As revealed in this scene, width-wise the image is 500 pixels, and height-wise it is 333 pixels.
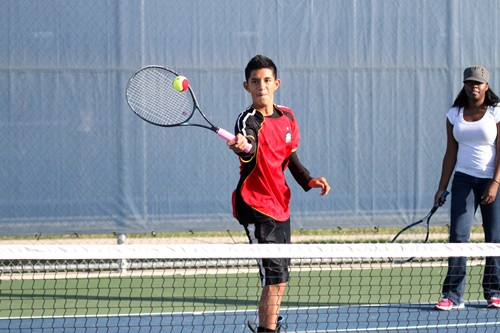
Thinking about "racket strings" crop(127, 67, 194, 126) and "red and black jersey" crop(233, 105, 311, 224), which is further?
"racket strings" crop(127, 67, 194, 126)

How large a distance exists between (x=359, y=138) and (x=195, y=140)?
1.18m

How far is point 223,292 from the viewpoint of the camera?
267 inches

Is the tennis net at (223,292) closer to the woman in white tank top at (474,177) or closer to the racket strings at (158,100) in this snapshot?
the woman in white tank top at (474,177)

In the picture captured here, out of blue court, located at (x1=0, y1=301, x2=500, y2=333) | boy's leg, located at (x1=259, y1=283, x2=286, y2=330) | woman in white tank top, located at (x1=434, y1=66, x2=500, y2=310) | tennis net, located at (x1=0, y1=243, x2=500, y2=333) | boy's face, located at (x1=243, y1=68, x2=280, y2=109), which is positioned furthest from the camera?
woman in white tank top, located at (x1=434, y1=66, x2=500, y2=310)

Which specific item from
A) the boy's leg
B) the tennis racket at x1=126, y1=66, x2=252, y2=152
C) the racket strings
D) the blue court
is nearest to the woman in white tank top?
the blue court

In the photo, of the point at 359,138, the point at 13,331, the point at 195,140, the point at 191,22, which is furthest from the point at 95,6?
the point at 13,331

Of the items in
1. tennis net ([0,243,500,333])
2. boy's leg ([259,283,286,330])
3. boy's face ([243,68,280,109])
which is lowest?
tennis net ([0,243,500,333])

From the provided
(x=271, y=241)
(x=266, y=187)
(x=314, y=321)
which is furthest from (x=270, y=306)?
(x=314, y=321)

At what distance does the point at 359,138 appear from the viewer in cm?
757

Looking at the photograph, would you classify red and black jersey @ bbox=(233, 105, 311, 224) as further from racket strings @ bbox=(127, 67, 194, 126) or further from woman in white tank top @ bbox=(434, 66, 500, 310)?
woman in white tank top @ bbox=(434, 66, 500, 310)

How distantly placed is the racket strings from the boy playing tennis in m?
1.17

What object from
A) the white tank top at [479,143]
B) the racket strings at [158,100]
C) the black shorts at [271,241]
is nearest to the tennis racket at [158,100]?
the racket strings at [158,100]

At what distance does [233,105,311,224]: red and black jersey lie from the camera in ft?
15.4

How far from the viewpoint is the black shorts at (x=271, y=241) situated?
461 centimetres
